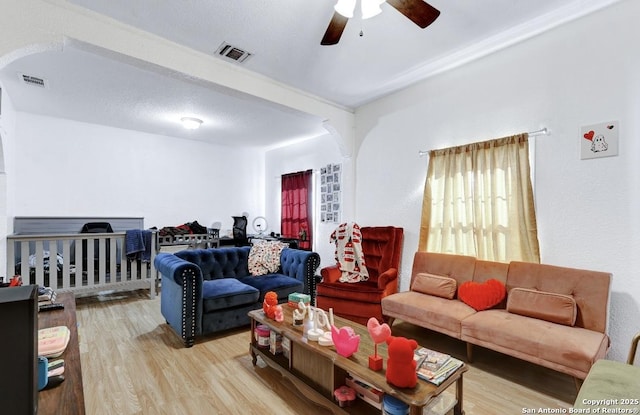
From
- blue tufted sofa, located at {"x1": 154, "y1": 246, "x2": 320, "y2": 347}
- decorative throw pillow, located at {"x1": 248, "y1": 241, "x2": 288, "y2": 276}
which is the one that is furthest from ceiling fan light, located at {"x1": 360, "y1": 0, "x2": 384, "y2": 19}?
decorative throw pillow, located at {"x1": 248, "y1": 241, "x2": 288, "y2": 276}

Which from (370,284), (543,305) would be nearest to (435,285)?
(370,284)

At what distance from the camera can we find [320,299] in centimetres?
332

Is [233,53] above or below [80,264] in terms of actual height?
above

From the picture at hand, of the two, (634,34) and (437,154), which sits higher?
(634,34)

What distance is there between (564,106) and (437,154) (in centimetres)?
112

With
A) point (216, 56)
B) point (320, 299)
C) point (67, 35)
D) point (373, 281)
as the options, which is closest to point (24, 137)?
point (67, 35)

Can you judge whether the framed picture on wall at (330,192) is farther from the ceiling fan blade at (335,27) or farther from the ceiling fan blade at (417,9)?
the ceiling fan blade at (417,9)

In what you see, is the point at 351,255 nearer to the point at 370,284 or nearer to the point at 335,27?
the point at 370,284

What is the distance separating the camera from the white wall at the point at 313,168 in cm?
436

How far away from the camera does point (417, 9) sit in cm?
184

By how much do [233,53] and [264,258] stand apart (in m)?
2.25

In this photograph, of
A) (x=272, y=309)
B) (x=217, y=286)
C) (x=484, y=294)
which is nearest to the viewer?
(x=272, y=309)

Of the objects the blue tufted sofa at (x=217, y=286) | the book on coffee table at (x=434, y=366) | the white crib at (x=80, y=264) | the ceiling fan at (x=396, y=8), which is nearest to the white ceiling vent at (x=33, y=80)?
the white crib at (x=80, y=264)

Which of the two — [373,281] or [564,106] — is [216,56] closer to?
[373,281]
